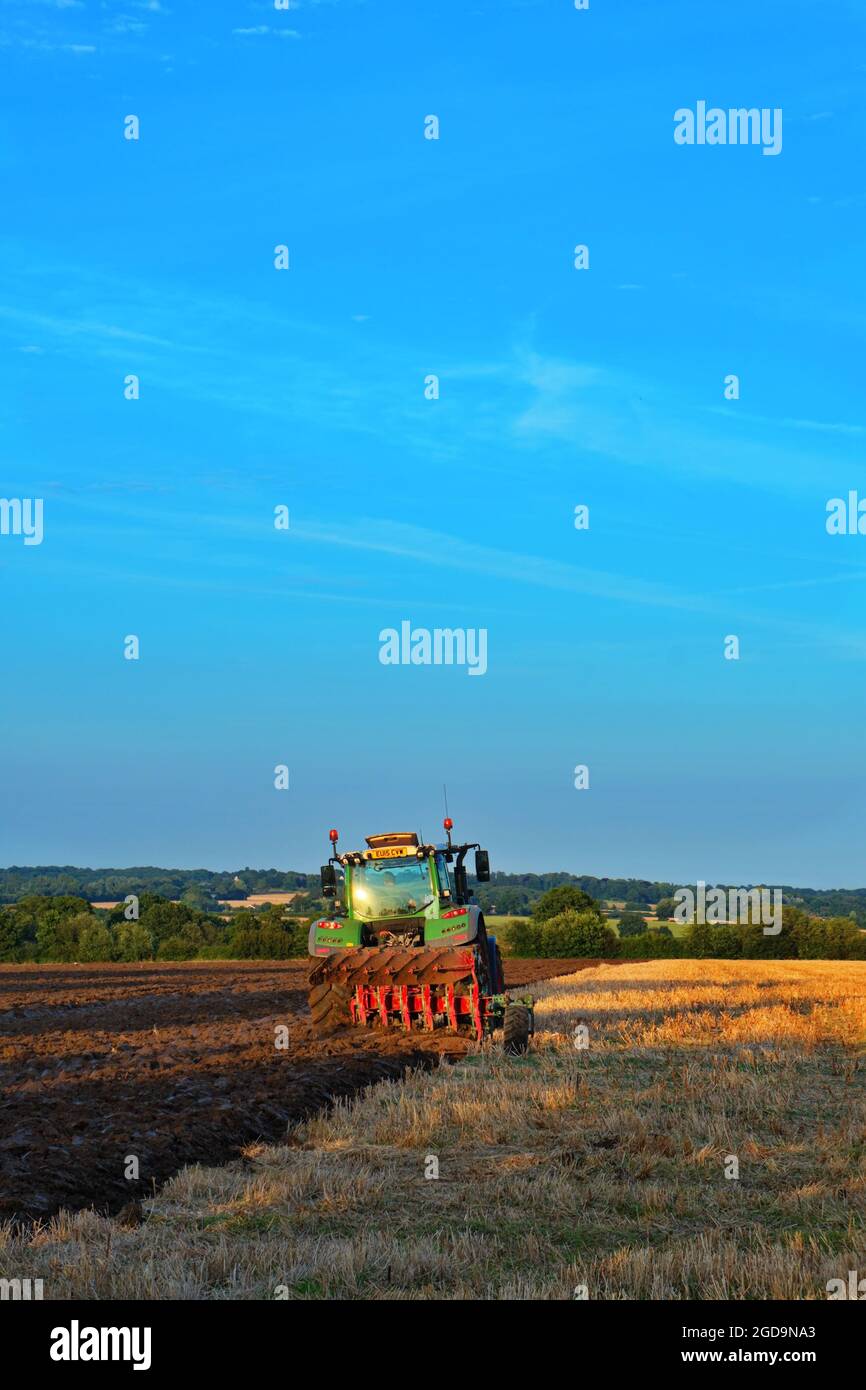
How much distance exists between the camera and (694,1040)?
19016 millimetres

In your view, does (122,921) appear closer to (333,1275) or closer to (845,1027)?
(845,1027)

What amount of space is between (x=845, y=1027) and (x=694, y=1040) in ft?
10.8

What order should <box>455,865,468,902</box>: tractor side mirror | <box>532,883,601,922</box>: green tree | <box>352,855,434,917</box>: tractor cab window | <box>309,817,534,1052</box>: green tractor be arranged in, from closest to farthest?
<box>309,817,534,1052</box>: green tractor
<box>455,865,468,902</box>: tractor side mirror
<box>352,855,434,917</box>: tractor cab window
<box>532,883,601,922</box>: green tree

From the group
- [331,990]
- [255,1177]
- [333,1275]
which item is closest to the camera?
[333,1275]

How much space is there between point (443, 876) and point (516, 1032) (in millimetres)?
3380

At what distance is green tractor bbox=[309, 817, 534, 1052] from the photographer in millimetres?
19281

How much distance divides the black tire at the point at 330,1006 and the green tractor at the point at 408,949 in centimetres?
2

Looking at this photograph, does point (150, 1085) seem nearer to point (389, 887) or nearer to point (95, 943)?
point (389, 887)

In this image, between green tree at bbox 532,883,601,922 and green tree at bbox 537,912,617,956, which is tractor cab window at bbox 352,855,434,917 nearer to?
green tree at bbox 537,912,617,956

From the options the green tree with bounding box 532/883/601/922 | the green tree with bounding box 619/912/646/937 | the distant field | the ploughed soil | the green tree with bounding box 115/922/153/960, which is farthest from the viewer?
the green tree with bounding box 619/912/646/937

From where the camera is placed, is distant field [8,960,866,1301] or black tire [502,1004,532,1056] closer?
distant field [8,960,866,1301]

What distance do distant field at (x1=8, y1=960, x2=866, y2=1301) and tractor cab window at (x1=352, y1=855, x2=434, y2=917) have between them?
4.54 meters

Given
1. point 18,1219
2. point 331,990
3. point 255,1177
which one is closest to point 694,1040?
point 331,990

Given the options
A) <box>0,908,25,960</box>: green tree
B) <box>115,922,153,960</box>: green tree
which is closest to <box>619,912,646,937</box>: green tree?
<box>115,922,153,960</box>: green tree
